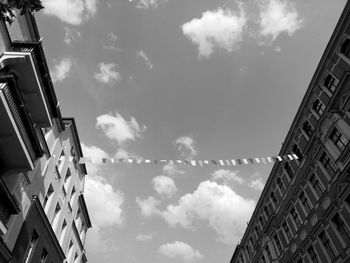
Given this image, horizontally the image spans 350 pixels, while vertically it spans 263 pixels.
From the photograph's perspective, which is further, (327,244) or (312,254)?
(312,254)

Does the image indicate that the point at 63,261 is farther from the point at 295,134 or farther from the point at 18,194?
the point at 295,134

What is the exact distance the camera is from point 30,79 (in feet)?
57.2

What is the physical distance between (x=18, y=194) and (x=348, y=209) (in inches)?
797

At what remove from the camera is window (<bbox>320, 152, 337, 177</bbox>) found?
1967cm

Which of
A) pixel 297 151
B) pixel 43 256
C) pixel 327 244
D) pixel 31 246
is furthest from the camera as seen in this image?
pixel 297 151

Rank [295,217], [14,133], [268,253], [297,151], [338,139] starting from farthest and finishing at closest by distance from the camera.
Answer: [268,253] < [297,151] < [295,217] < [338,139] < [14,133]

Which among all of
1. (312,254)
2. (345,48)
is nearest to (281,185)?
(312,254)

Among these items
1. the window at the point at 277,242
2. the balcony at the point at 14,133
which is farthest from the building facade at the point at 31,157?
the window at the point at 277,242

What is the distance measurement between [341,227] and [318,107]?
935 cm

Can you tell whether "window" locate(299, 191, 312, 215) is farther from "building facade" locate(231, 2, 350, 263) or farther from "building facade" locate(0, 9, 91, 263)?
"building facade" locate(0, 9, 91, 263)

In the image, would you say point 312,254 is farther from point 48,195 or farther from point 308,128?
point 48,195

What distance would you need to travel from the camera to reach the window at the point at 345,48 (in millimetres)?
19250

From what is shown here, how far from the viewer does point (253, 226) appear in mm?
32875

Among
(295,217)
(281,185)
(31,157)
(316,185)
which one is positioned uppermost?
(281,185)
